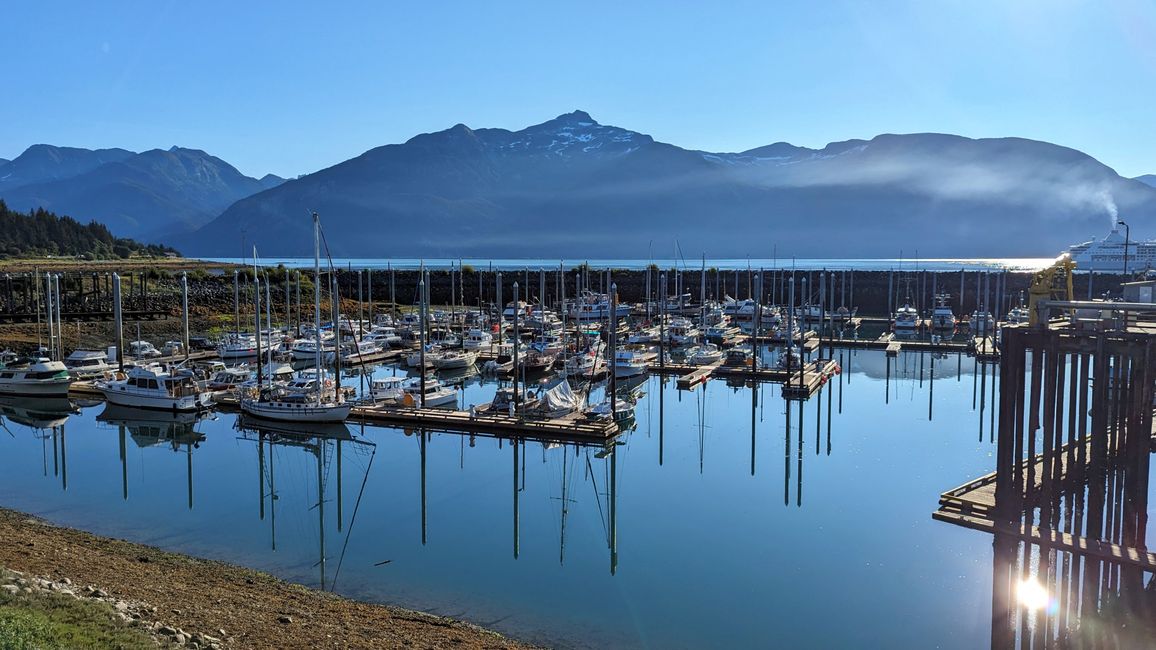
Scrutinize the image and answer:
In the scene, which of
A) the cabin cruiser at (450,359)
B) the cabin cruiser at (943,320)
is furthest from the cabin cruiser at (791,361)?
the cabin cruiser at (943,320)

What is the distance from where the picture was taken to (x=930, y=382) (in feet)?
140

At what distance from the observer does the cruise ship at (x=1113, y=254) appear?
12012cm

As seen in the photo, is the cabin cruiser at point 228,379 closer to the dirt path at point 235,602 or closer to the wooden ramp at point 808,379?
the dirt path at point 235,602

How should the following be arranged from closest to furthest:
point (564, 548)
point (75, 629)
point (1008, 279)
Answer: point (75, 629) → point (564, 548) → point (1008, 279)

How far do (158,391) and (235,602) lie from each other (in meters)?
23.0

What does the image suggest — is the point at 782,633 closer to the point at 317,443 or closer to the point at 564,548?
the point at 564,548

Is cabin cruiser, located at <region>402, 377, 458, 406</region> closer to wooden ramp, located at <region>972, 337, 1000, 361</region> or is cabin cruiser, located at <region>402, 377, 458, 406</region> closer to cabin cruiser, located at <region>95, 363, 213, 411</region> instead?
cabin cruiser, located at <region>95, 363, 213, 411</region>

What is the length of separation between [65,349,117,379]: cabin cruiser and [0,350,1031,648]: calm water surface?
429 cm

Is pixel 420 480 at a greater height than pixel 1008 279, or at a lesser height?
lesser

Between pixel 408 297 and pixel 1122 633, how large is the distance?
79.4 meters

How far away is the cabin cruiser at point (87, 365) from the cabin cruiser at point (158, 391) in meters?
6.50

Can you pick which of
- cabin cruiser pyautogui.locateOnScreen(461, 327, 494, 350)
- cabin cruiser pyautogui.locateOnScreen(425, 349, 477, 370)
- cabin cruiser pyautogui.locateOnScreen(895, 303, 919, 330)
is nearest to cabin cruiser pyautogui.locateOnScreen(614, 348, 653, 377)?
cabin cruiser pyautogui.locateOnScreen(425, 349, 477, 370)

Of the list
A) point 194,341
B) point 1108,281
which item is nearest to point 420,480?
point 194,341

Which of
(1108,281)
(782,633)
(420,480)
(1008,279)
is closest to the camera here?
(782,633)
